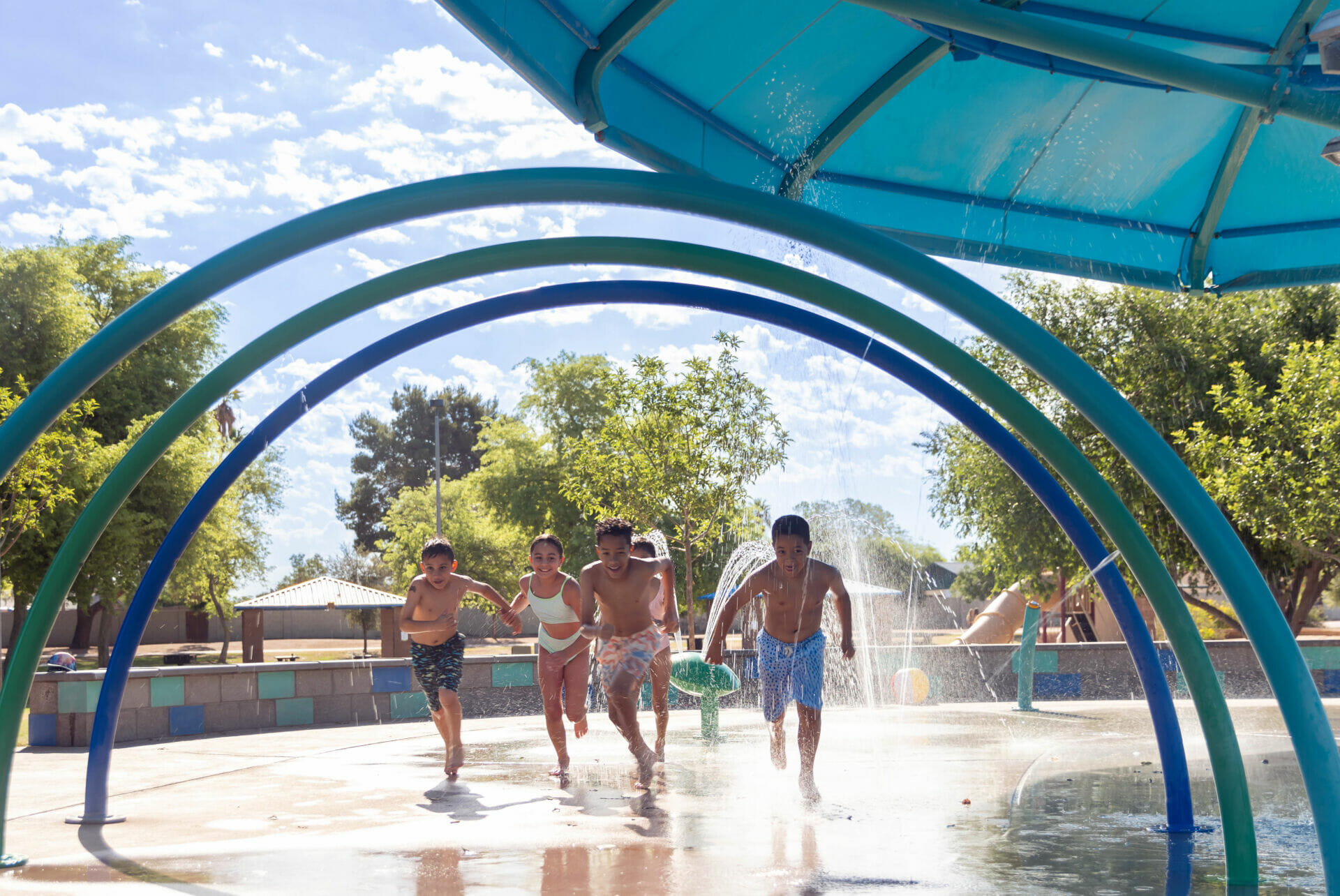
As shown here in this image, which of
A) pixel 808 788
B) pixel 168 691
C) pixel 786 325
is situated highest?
pixel 786 325

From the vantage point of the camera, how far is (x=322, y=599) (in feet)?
87.1

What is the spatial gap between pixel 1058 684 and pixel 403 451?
226 ft

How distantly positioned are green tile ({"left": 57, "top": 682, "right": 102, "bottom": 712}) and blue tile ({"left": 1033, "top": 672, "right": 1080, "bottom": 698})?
1172cm

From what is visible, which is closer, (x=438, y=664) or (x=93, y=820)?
(x=93, y=820)

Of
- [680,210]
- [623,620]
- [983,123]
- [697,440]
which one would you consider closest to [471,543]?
[697,440]

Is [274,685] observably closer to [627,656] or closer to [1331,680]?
[627,656]

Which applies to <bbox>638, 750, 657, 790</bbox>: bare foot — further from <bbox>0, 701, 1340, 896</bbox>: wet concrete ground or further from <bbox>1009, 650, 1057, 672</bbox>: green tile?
<bbox>1009, 650, 1057, 672</bbox>: green tile

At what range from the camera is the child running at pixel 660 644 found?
727cm

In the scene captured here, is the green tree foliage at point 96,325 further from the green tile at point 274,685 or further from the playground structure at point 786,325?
the playground structure at point 786,325

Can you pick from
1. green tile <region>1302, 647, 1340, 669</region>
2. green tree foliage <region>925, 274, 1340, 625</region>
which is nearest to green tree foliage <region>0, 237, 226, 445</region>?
green tree foliage <region>925, 274, 1340, 625</region>

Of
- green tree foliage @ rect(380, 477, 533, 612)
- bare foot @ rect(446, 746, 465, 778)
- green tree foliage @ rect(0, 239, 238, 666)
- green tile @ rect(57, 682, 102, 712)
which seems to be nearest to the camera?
bare foot @ rect(446, 746, 465, 778)

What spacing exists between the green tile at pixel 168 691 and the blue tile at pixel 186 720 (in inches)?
2.8

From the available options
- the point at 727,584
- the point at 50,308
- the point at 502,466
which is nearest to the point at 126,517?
the point at 50,308

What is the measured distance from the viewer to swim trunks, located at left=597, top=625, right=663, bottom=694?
22.2ft
